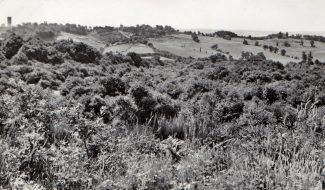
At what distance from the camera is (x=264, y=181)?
151 inches

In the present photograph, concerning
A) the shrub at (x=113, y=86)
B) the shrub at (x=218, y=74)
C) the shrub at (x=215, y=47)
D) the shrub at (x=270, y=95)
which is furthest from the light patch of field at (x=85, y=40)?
the shrub at (x=270, y=95)

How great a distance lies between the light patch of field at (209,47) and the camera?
64.9 metres

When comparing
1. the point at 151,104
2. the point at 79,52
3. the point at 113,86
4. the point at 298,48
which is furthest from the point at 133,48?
the point at 151,104

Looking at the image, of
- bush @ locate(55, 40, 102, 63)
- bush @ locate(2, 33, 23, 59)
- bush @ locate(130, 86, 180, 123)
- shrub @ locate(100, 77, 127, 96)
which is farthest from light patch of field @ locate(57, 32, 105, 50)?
bush @ locate(130, 86, 180, 123)

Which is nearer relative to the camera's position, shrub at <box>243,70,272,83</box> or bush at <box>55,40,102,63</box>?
shrub at <box>243,70,272,83</box>

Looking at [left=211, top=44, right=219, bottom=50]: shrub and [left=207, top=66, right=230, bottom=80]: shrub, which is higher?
[left=211, top=44, right=219, bottom=50]: shrub

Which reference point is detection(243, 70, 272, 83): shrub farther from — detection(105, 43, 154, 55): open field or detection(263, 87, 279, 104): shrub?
detection(105, 43, 154, 55): open field

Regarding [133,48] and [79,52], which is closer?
[79,52]

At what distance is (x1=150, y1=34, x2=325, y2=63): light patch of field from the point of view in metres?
64.9

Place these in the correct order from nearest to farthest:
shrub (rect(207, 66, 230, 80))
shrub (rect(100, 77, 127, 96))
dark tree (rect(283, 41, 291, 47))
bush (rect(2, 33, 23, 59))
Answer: shrub (rect(100, 77, 127, 96))
shrub (rect(207, 66, 230, 80))
bush (rect(2, 33, 23, 59))
dark tree (rect(283, 41, 291, 47))

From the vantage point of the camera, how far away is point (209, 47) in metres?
74.3

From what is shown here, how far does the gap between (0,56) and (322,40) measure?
64348 millimetres

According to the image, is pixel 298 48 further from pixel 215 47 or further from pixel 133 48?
pixel 133 48

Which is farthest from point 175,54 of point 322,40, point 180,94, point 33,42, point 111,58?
point 180,94
